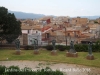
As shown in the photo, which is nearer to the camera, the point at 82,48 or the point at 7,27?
the point at 82,48

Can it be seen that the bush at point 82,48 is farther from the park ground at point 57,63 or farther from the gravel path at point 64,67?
the gravel path at point 64,67

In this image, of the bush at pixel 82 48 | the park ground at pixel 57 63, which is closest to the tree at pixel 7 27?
the park ground at pixel 57 63

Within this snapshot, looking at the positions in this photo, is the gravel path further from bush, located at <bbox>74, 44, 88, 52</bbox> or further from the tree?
the tree

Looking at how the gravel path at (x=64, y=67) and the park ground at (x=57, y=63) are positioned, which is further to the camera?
the park ground at (x=57, y=63)

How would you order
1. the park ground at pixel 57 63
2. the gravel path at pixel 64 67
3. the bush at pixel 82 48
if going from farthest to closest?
1. the bush at pixel 82 48
2. the park ground at pixel 57 63
3. the gravel path at pixel 64 67

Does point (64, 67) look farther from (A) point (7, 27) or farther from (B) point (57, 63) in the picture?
(A) point (7, 27)

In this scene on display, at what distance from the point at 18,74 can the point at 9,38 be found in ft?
49.7

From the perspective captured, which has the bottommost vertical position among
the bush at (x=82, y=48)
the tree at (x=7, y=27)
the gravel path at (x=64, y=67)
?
the gravel path at (x=64, y=67)

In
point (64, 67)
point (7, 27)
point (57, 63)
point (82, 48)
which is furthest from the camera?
point (7, 27)

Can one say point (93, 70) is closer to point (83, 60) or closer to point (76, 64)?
point (76, 64)

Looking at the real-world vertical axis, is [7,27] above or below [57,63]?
above

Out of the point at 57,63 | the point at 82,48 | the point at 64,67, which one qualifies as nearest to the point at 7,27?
the point at 82,48

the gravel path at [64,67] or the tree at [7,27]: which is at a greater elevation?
the tree at [7,27]

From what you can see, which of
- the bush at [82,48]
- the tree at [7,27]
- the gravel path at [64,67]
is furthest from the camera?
the tree at [7,27]
